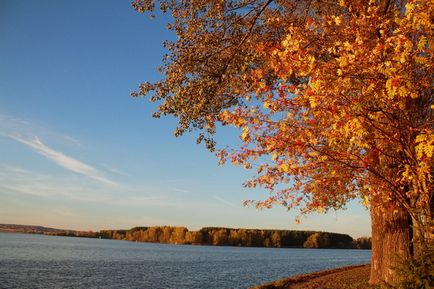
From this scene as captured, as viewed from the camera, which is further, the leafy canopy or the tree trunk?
the tree trunk

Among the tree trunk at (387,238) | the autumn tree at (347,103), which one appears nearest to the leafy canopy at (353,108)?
the autumn tree at (347,103)

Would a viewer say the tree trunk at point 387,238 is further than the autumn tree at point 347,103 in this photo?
Yes

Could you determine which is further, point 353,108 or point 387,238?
point 387,238

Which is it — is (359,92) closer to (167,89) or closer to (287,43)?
(287,43)

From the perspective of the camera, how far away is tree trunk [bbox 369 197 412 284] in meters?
16.8

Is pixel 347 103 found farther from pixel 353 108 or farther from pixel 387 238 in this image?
pixel 387 238

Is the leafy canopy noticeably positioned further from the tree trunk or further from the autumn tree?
the tree trunk

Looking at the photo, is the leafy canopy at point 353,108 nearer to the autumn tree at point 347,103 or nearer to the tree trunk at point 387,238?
the autumn tree at point 347,103

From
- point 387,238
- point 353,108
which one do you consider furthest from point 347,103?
point 387,238

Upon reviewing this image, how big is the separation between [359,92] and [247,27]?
376 inches

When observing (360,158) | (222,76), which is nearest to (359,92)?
(360,158)

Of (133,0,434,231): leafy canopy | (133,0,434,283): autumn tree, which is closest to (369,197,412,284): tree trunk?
(133,0,434,283): autumn tree

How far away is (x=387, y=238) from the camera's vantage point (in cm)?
1738

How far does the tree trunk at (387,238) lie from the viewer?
55.3 ft
